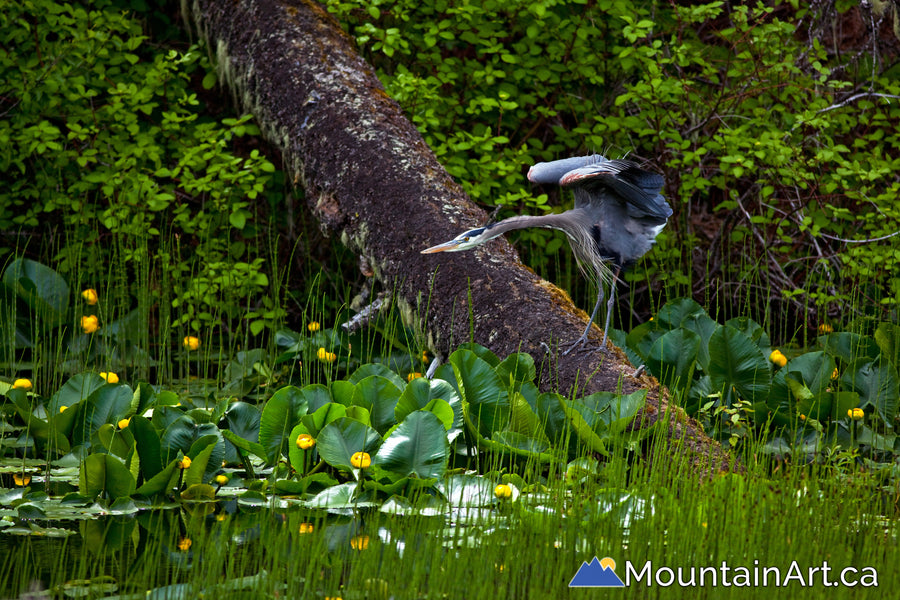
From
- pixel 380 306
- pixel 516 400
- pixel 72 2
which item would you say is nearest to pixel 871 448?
pixel 516 400

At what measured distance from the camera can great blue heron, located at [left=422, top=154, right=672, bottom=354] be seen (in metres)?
3.09

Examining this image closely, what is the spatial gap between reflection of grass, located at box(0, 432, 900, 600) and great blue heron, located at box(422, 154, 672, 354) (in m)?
0.97

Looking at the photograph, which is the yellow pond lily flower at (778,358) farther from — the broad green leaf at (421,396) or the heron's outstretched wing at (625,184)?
the broad green leaf at (421,396)

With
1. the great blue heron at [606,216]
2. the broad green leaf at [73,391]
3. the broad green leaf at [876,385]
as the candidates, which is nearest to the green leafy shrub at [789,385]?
the broad green leaf at [876,385]

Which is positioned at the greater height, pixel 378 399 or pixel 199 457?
pixel 378 399

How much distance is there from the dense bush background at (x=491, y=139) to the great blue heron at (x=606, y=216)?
771mm

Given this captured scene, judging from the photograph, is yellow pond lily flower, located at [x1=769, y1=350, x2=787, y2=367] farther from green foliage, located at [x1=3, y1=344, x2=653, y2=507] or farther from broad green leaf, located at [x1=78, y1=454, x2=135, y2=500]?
broad green leaf, located at [x1=78, y1=454, x2=135, y2=500]

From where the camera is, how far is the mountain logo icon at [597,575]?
1.98 m

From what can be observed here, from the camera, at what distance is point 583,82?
199 inches

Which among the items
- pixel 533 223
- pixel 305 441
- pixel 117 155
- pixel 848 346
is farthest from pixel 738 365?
pixel 117 155

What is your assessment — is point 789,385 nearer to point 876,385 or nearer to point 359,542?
point 876,385

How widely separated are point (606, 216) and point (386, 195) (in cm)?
96

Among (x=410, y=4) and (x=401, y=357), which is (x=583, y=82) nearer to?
(x=410, y=4)

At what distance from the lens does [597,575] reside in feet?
6.63
